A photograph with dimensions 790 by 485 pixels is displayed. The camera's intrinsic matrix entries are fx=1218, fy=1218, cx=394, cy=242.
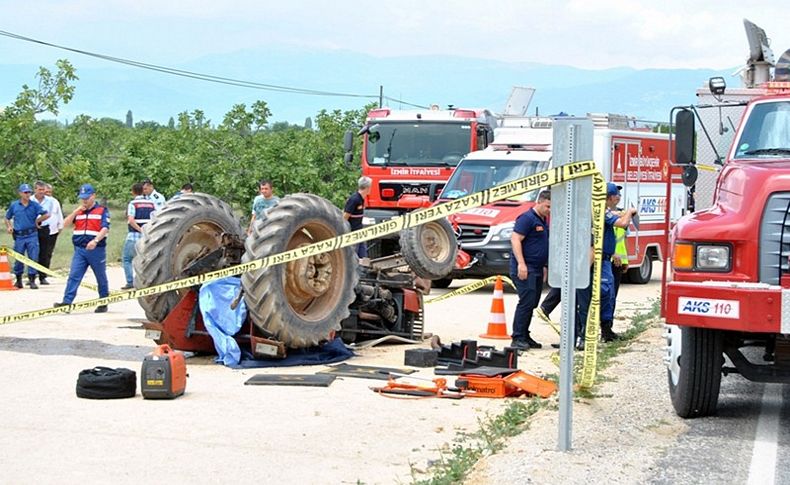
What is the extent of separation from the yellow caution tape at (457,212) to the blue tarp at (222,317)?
17 centimetres

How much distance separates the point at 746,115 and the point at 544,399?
291 centimetres

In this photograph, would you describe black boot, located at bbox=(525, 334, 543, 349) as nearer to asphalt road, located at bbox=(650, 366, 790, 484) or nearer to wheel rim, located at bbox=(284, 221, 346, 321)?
wheel rim, located at bbox=(284, 221, 346, 321)

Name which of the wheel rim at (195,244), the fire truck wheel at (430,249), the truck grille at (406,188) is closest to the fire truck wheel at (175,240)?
the wheel rim at (195,244)

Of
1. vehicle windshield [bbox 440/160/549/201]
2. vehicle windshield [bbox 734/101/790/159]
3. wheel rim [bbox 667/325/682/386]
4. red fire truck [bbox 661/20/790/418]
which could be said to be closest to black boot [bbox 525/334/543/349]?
→ red fire truck [bbox 661/20/790/418]

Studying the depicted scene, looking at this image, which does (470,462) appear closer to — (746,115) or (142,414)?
(142,414)

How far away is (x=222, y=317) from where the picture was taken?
11906mm

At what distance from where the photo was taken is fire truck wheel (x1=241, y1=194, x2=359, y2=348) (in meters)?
11.6

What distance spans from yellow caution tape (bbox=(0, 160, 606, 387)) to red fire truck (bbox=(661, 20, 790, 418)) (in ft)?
1.93

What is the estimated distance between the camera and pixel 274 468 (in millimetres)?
7520

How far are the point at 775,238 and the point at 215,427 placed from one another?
413cm

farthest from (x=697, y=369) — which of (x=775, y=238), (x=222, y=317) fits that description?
(x=222, y=317)

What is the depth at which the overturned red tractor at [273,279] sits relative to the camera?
11.7m

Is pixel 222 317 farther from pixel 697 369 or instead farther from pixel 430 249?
pixel 697 369

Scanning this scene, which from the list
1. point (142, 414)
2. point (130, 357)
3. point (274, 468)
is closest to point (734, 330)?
point (274, 468)
